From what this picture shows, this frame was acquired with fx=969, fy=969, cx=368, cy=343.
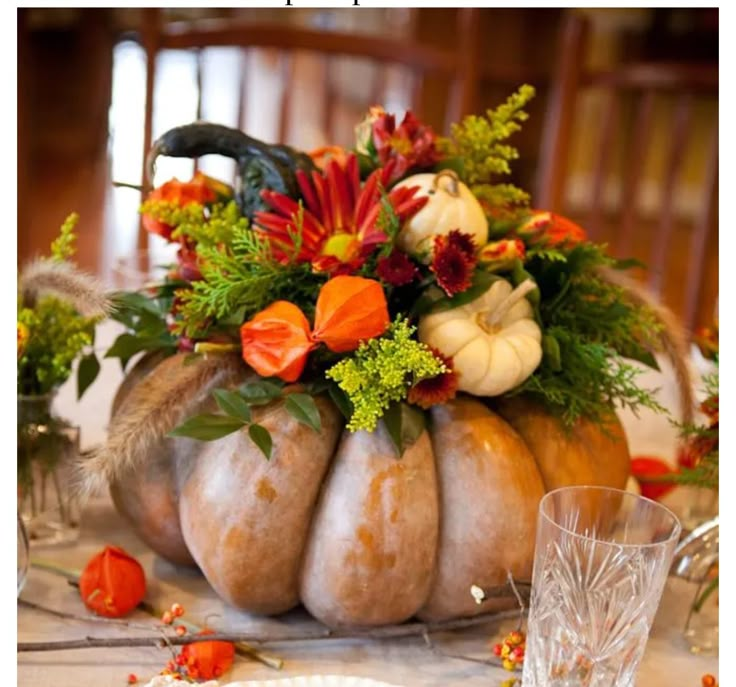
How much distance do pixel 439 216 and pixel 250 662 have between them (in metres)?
0.35

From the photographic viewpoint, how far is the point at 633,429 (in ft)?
3.82

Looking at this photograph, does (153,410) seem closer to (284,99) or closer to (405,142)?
(405,142)

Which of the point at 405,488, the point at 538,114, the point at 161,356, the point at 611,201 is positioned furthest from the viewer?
the point at 611,201

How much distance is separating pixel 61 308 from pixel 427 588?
15.2 inches

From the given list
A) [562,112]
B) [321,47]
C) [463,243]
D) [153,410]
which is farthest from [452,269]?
[562,112]

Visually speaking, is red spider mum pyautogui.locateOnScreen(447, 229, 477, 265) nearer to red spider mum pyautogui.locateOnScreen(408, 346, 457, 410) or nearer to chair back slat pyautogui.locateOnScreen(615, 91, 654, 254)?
red spider mum pyautogui.locateOnScreen(408, 346, 457, 410)

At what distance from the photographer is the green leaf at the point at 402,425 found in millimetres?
657

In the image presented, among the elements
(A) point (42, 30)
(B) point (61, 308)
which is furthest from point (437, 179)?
(A) point (42, 30)

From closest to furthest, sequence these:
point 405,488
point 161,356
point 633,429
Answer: point 405,488
point 161,356
point 633,429

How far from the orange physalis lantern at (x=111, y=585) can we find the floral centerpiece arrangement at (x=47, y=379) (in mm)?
87

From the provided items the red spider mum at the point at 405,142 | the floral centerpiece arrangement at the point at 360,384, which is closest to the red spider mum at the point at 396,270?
the floral centerpiece arrangement at the point at 360,384

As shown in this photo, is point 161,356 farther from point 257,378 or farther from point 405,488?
point 405,488

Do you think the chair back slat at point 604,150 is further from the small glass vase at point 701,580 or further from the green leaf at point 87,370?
the green leaf at point 87,370

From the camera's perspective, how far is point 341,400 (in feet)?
2.19
